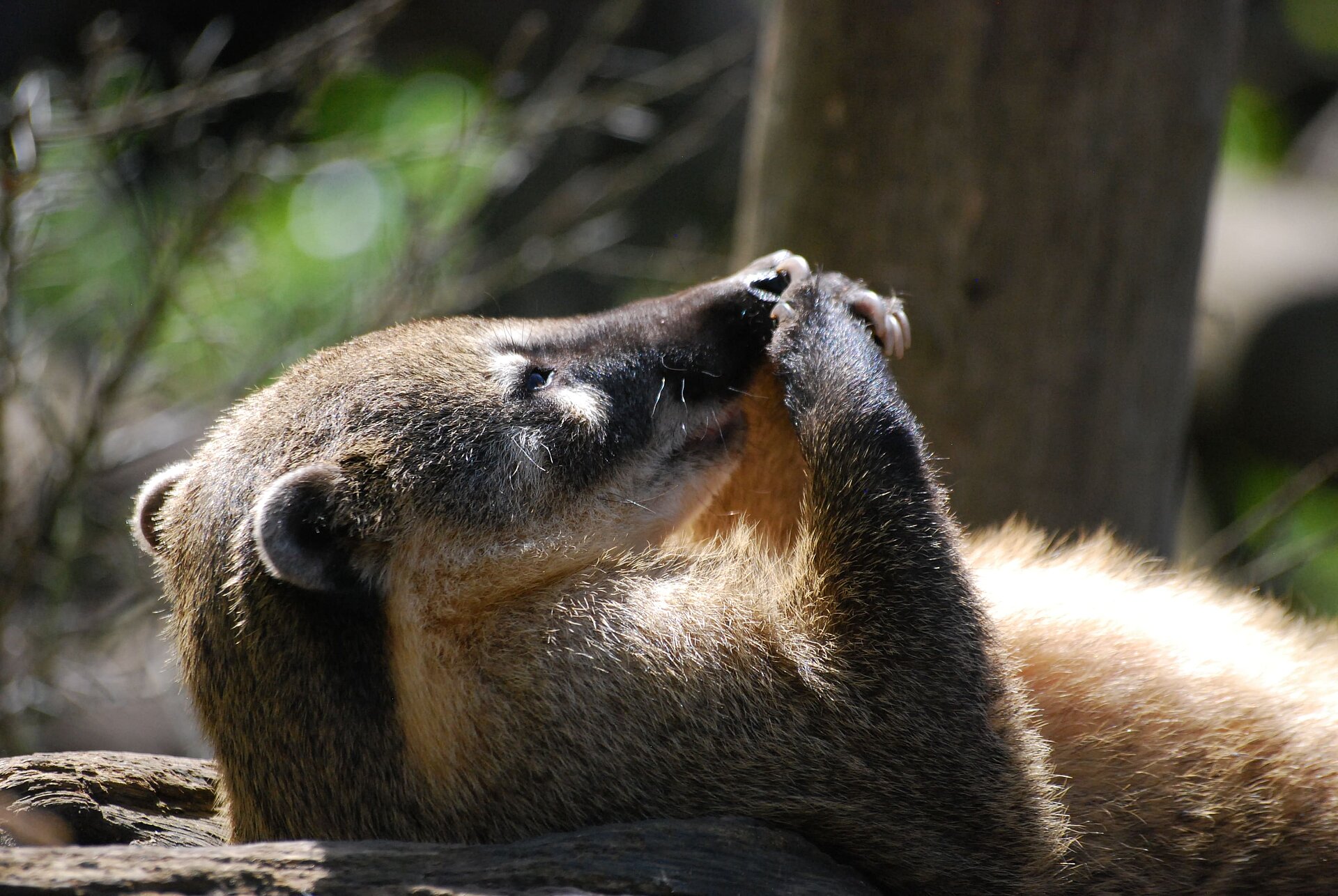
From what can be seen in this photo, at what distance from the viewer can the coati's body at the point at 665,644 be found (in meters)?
2.91

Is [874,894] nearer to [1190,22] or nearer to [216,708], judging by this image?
[216,708]

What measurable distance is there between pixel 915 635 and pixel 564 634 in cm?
93

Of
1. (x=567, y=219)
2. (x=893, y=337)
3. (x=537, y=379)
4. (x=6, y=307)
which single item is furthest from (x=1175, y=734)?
(x=6, y=307)

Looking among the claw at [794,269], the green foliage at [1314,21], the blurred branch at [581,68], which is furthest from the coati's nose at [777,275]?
the green foliage at [1314,21]

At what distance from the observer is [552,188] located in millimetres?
9555

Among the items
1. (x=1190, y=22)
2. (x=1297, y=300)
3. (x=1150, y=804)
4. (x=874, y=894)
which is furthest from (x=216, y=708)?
(x=1297, y=300)

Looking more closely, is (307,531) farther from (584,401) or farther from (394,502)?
(584,401)

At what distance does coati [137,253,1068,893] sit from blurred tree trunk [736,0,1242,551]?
4.05ft

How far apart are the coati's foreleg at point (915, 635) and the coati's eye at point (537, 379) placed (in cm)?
72

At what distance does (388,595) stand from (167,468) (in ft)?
3.90

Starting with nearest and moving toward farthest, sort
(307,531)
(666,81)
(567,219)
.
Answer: (307,531) → (567,219) → (666,81)

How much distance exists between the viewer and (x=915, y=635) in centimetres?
298

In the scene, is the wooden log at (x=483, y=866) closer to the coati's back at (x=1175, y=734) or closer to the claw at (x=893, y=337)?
the coati's back at (x=1175, y=734)

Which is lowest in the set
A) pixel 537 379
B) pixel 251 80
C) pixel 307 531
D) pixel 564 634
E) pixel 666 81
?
pixel 564 634
